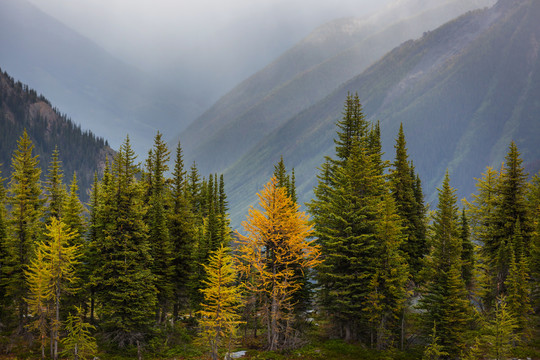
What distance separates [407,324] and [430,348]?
35.8ft

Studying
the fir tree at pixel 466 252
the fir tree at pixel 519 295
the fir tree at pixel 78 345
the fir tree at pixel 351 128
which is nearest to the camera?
the fir tree at pixel 78 345

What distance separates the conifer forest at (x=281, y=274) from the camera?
1249 inches

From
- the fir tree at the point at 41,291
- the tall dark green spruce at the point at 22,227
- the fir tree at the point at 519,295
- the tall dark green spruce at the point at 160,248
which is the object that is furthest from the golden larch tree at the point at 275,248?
the tall dark green spruce at the point at 22,227

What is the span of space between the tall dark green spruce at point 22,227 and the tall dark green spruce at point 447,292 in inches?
1436

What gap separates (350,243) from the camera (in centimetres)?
3572

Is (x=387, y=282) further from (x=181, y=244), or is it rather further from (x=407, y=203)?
(x=181, y=244)

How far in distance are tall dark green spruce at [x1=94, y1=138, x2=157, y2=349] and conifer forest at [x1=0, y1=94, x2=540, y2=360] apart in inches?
5.8

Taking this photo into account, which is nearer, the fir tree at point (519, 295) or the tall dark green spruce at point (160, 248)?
the fir tree at point (519, 295)

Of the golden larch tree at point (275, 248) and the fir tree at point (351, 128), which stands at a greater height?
the fir tree at point (351, 128)

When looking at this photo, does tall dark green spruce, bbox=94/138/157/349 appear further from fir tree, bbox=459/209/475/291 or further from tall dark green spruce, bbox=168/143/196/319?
fir tree, bbox=459/209/475/291

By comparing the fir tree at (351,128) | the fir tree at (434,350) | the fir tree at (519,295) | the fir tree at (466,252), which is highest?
the fir tree at (351,128)

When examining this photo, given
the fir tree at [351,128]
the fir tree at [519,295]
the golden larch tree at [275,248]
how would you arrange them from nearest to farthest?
the golden larch tree at [275,248] → the fir tree at [519,295] → the fir tree at [351,128]

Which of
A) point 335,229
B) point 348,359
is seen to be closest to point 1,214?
point 335,229

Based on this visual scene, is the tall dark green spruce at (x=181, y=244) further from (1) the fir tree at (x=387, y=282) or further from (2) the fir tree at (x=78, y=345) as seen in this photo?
(1) the fir tree at (x=387, y=282)
